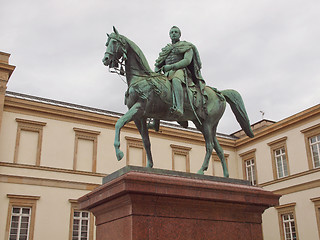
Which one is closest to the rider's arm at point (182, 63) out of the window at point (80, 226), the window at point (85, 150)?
the window at point (80, 226)

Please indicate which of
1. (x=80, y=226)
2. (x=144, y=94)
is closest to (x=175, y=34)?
(x=144, y=94)

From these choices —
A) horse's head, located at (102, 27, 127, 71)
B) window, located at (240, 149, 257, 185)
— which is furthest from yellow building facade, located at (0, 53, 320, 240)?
horse's head, located at (102, 27, 127, 71)

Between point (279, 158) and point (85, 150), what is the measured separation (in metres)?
10.9

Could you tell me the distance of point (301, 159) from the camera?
69.9 ft

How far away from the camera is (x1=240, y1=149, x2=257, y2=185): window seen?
24831 mm

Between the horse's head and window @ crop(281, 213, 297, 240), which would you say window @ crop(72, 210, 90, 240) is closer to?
window @ crop(281, 213, 297, 240)

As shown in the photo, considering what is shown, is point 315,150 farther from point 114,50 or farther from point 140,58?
point 114,50

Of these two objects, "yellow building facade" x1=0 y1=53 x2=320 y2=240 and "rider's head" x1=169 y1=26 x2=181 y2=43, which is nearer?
"rider's head" x1=169 y1=26 x2=181 y2=43

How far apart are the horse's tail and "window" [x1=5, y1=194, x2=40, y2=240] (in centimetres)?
1403

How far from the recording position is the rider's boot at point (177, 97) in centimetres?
605

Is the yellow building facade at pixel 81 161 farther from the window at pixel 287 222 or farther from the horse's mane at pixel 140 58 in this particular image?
the horse's mane at pixel 140 58

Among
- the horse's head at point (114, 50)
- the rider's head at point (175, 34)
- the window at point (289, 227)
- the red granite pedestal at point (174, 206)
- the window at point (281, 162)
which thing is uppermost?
the window at point (281, 162)

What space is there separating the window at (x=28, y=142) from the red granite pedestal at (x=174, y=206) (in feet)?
47.8

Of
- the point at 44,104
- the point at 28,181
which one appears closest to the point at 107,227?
the point at 28,181
